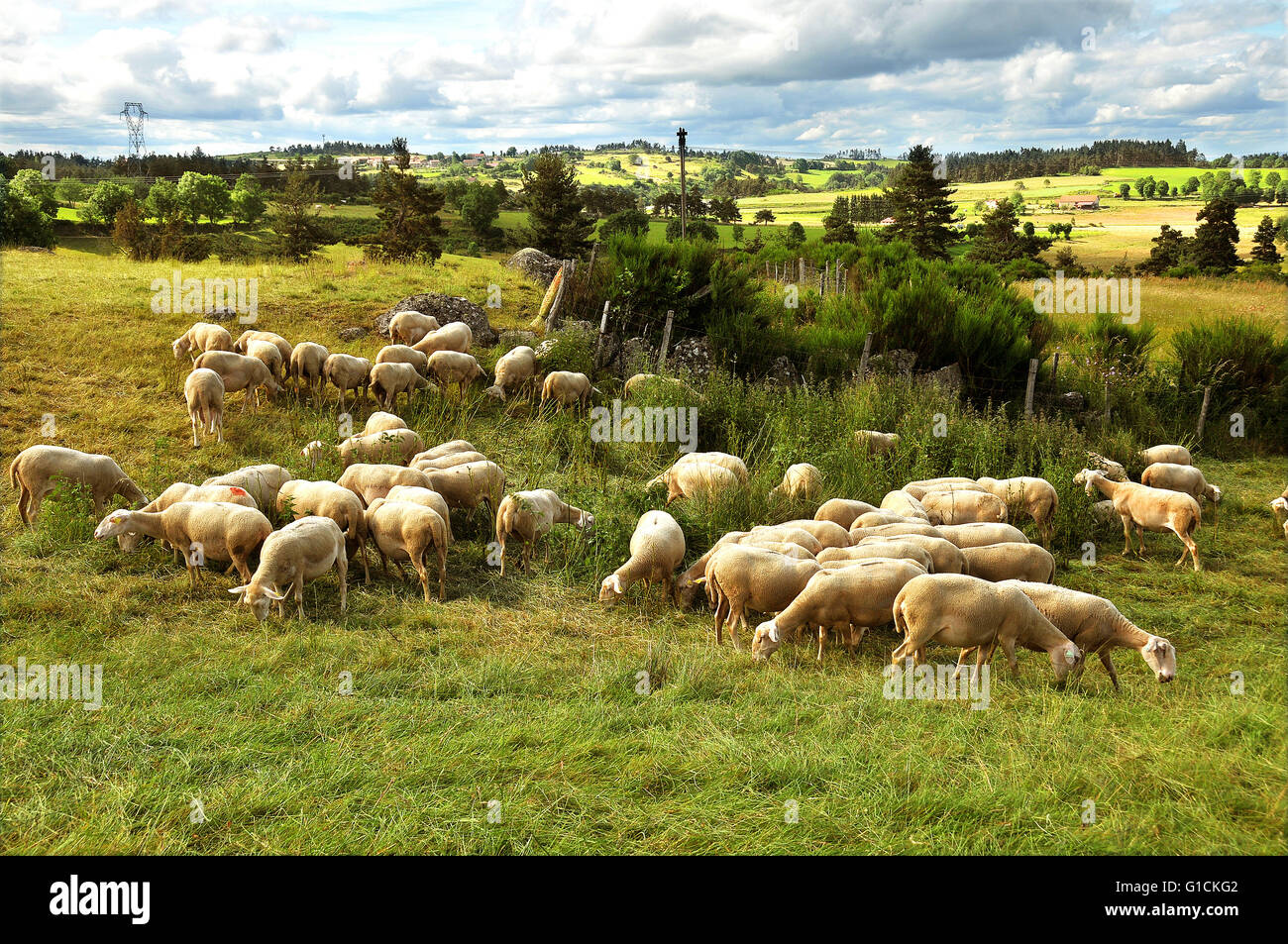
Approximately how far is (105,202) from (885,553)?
65.4m

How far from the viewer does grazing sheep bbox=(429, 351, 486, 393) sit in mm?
14594

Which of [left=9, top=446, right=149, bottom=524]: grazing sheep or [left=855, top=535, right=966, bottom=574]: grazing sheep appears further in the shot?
[left=9, top=446, right=149, bottom=524]: grazing sheep

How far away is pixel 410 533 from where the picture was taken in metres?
8.47

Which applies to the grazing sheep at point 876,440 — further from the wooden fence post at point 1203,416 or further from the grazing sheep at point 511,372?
the wooden fence post at point 1203,416

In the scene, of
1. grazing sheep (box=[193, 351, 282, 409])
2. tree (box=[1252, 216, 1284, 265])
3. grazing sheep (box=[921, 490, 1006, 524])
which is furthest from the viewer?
tree (box=[1252, 216, 1284, 265])

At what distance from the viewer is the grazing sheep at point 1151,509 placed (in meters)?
10.4

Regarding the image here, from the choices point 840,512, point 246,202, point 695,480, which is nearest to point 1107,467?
point 840,512

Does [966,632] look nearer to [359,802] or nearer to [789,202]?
[359,802]

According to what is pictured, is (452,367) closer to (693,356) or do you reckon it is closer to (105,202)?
(693,356)

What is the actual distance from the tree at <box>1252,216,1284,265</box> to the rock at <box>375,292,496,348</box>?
165ft

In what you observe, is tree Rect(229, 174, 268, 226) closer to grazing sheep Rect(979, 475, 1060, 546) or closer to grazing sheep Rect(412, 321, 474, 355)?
grazing sheep Rect(412, 321, 474, 355)

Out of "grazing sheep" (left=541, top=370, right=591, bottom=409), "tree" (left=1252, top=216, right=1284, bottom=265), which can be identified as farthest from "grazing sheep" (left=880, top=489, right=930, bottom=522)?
"tree" (left=1252, top=216, right=1284, bottom=265)

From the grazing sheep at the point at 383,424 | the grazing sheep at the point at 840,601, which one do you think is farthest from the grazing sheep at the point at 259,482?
the grazing sheep at the point at 840,601

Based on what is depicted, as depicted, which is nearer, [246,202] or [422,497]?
[422,497]
